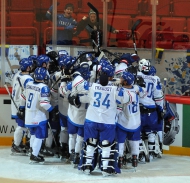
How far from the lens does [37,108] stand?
372 inches

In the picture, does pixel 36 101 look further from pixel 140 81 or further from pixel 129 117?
pixel 140 81

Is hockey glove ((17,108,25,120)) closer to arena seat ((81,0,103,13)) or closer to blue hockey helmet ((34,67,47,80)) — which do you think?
blue hockey helmet ((34,67,47,80))

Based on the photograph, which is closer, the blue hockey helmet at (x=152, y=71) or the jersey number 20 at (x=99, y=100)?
the jersey number 20 at (x=99, y=100)

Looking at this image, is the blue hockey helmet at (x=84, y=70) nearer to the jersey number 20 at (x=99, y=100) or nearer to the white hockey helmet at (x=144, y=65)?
the jersey number 20 at (x=99, y=100)

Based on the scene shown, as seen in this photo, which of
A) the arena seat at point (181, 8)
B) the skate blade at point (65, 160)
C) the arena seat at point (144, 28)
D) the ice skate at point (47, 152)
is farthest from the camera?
the arena seat at point (144, 28)

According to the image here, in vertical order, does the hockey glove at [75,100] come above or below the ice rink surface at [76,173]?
above

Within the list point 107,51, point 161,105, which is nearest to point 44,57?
point 107,51

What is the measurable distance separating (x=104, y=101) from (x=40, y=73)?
45.2 inches

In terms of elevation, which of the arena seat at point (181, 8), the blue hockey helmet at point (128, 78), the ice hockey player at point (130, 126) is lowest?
the ice hockey player at point (130, 126)

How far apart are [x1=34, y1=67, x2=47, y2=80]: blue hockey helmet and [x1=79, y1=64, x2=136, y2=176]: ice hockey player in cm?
87

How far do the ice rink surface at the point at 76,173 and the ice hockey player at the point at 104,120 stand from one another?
8.0 inches

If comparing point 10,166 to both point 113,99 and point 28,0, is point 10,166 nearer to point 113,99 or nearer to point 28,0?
point 113,99

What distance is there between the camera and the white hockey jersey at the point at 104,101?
8.58m

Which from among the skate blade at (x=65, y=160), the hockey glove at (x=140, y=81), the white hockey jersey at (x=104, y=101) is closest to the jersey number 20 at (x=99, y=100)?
the white hockey jersey at (x=104, y=101)
